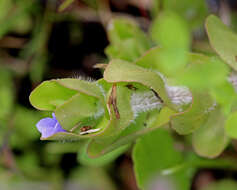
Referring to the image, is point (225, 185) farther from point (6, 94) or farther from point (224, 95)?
point (6, 94)

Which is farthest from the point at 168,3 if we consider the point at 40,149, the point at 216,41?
the point at 40,149

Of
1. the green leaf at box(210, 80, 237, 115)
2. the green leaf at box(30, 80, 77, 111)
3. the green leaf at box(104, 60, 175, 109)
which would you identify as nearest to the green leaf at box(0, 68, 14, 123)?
the green leaf at box(30, 80, 77, 111)

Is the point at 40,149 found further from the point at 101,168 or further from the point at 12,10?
the point at 12,10

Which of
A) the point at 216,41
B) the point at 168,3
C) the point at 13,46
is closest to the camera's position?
the point at 216,41

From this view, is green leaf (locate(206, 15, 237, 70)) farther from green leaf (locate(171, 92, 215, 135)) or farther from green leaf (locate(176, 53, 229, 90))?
green leaf (locate(176, 53, 229, 90))

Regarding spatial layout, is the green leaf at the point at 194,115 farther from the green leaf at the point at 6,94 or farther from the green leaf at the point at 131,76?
the green leaf at the point at 6,94
